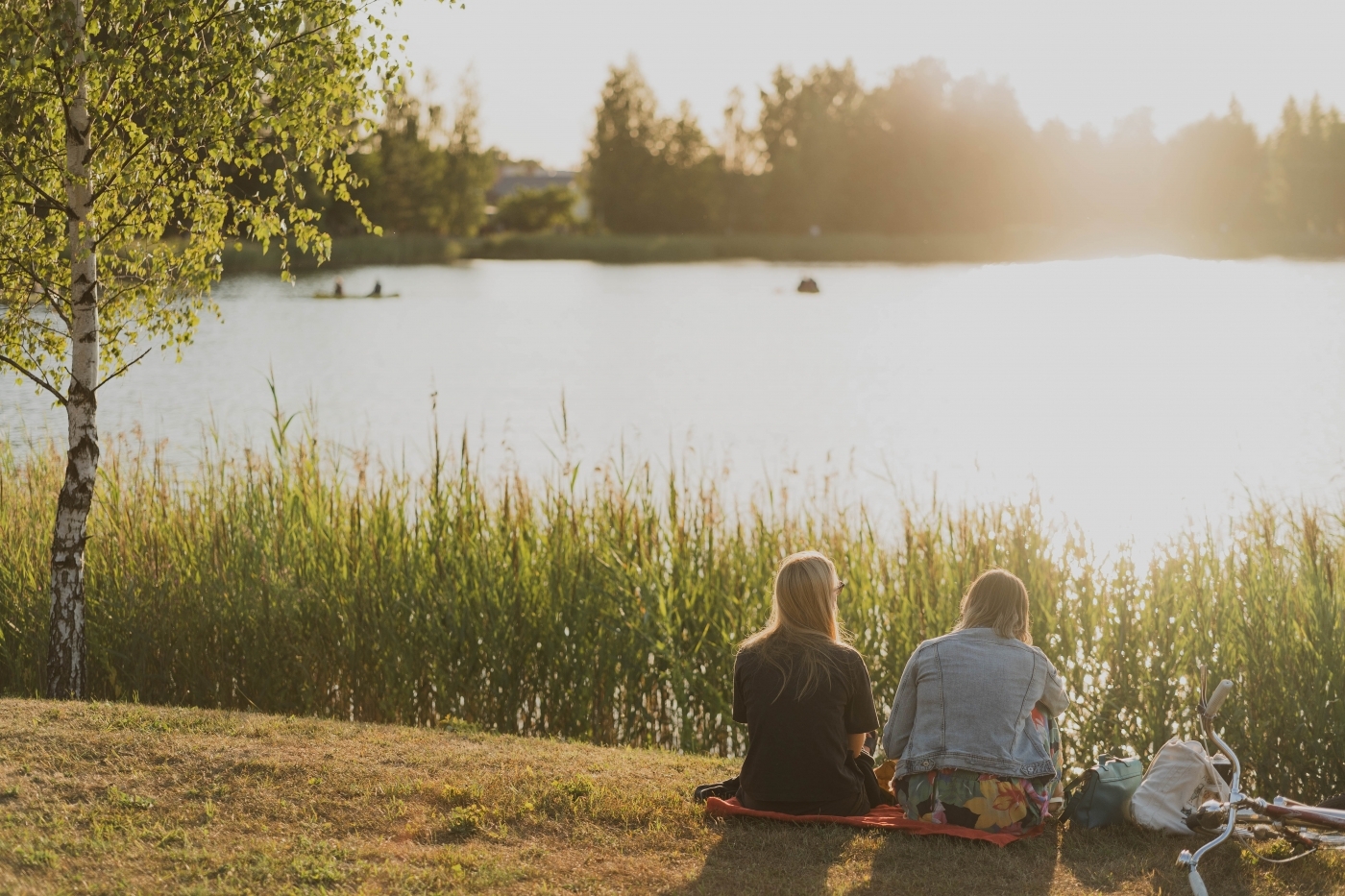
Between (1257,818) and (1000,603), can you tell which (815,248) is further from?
(1257,818)

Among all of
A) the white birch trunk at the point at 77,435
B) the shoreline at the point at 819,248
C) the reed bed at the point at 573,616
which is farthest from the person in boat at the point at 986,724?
the shoreline at the point at 819,248

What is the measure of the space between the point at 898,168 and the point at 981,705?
335ft

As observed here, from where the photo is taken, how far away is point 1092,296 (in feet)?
208

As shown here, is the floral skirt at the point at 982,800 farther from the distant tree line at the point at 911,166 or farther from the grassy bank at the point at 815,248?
the distant tree line at the point at 911,166

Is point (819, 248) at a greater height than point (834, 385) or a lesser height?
greater

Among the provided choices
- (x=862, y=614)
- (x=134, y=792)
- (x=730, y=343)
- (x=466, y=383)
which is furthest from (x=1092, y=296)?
(x=134, y=792)

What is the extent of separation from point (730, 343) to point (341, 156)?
33.4 m

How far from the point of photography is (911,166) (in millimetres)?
102062

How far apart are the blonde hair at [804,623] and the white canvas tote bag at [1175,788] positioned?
1294mm

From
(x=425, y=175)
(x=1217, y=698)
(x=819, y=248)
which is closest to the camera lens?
(x=1217, y=698)

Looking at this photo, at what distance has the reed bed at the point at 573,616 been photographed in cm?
719

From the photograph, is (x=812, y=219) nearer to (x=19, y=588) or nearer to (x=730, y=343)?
(x=730, y=343)

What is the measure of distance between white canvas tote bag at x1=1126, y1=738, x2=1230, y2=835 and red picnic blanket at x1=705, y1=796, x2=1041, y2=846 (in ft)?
1.39

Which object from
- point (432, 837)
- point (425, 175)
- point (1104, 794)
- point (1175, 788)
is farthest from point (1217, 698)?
point (425, 175)
